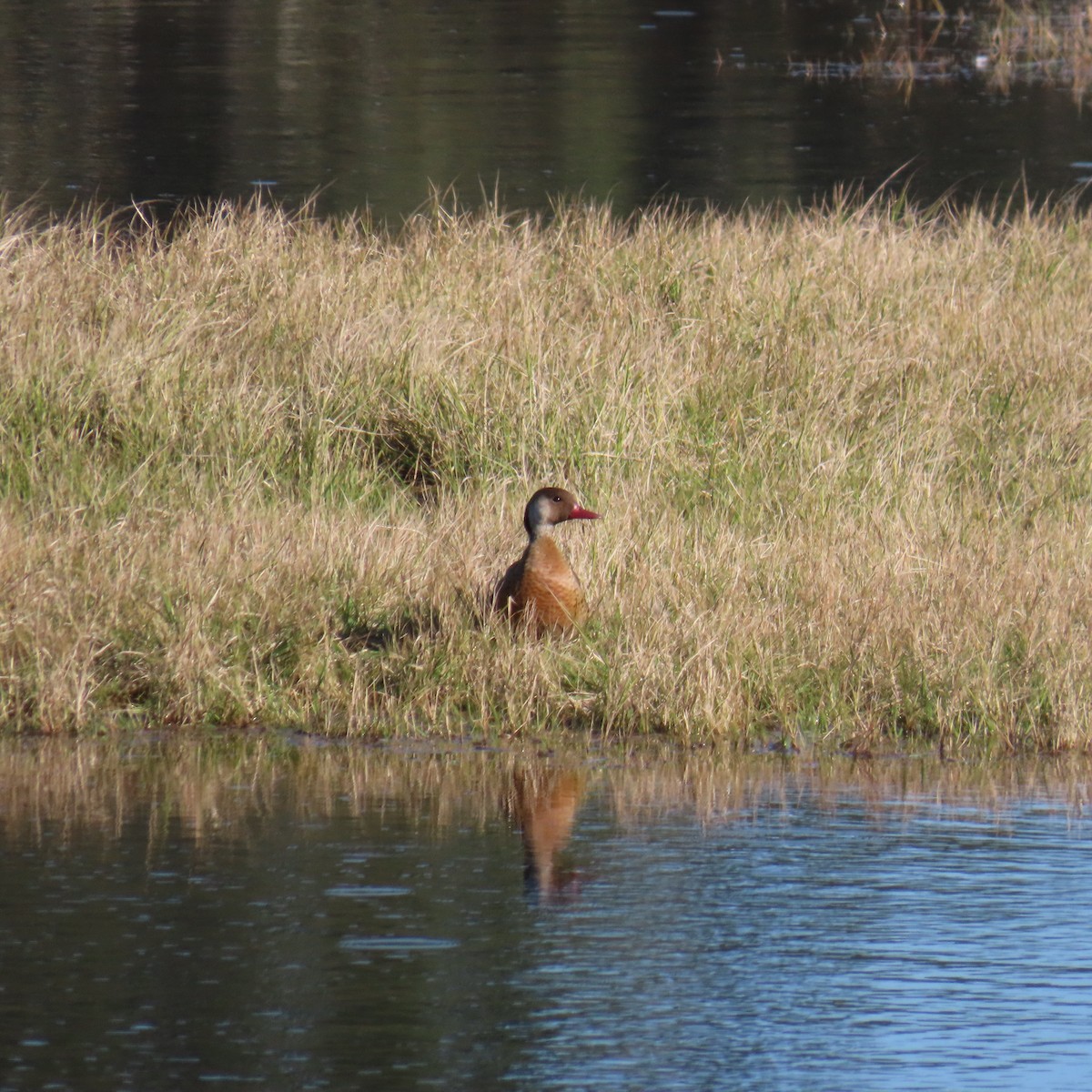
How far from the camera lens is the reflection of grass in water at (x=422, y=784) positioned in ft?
19.8

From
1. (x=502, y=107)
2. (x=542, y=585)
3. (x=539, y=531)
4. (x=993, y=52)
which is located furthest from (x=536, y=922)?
(x=993, y=52)

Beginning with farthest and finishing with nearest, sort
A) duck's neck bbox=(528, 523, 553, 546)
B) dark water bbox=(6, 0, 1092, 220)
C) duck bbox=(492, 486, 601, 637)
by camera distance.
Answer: dark water bbox=(6, 0, 1092, 220) < duck's neck bbox=(528, 523, 553, 546) < duck bbox=(492, 486, 601, 637)

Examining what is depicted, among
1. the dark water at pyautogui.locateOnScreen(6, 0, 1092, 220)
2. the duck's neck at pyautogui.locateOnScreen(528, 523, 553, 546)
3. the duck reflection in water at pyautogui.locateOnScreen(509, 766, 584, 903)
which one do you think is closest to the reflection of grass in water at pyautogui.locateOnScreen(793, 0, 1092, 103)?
the dark water at pyautogui.locateOnScreen(6, 0, 1092, 220)

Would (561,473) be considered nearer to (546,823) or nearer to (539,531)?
(539,531)

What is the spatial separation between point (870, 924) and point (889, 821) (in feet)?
2.90

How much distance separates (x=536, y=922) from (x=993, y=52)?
31.2 metres

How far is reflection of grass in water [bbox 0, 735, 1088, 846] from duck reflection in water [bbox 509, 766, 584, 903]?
0.01m

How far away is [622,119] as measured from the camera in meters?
26.9

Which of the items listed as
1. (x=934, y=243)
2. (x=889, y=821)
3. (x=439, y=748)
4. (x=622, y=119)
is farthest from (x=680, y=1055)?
(x=622, y=119)

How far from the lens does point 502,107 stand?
27.8 m

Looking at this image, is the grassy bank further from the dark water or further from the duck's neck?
the dark water

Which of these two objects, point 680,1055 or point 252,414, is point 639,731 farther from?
point 252,414

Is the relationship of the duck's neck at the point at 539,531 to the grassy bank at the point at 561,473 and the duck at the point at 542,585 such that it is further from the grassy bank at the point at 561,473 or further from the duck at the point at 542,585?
the grassy bank at the point at 561,473

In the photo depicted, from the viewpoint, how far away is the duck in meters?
7.18
